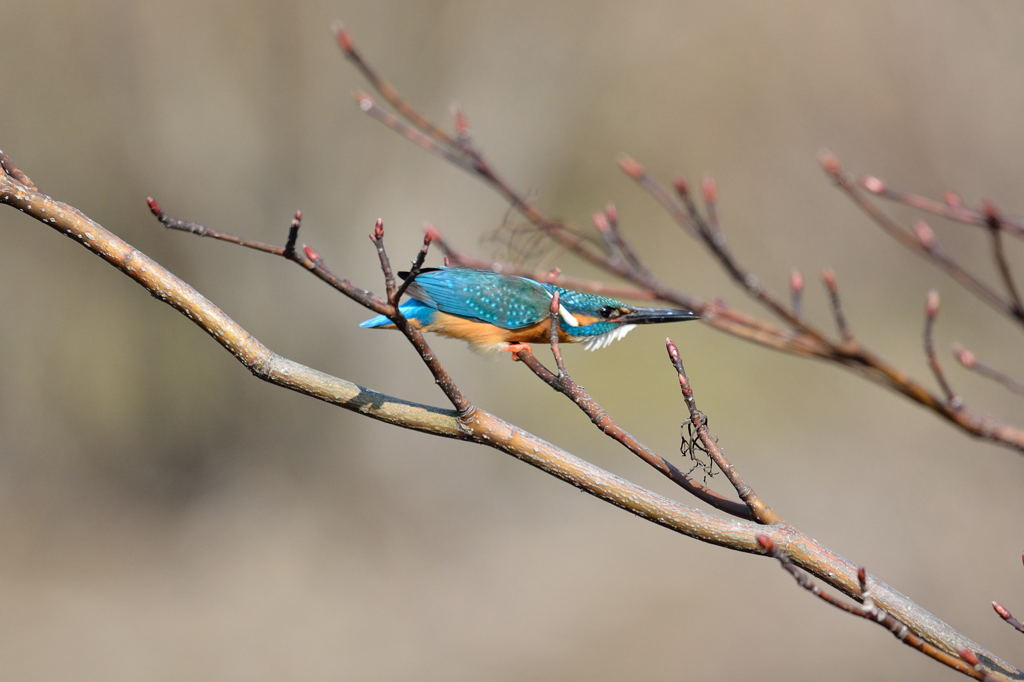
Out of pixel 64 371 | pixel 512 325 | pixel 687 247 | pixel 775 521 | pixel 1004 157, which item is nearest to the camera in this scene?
pixel 775 521

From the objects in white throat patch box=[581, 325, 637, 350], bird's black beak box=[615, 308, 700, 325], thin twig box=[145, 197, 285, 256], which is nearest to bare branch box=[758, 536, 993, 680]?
thin twig box=[145, 197, 285, 256]

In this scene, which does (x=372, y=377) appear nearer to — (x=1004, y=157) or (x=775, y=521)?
(x=1004, y=157)

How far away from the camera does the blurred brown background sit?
8344 mm

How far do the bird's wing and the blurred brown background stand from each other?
4.61 m

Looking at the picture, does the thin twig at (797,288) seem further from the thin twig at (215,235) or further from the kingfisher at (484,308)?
the kingfisher at (484,308)

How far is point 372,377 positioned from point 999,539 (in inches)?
242

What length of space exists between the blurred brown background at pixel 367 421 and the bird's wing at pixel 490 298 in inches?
182

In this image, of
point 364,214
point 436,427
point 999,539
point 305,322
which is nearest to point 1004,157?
point 999,539

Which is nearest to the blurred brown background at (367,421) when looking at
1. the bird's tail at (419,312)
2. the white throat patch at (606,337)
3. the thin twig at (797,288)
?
the bird's tail at (419,312)

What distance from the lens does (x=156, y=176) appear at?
1001 centimetres

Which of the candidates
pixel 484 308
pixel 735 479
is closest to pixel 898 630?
pixel 735 479

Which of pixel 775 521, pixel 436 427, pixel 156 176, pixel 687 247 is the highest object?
pixel 687 247

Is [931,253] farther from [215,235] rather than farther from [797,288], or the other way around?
[215,235]

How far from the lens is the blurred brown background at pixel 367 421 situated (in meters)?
8.34
